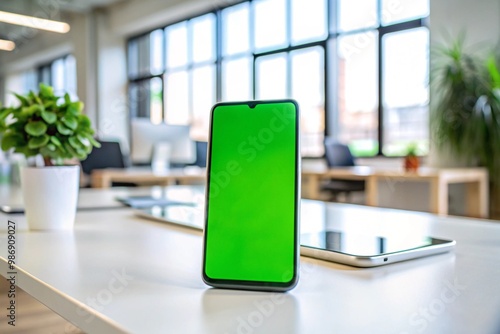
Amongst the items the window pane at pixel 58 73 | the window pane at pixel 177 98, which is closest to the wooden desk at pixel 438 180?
the window pane at pixel 177 98

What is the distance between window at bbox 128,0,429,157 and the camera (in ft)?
17.1

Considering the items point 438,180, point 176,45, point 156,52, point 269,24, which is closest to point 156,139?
point 438,180

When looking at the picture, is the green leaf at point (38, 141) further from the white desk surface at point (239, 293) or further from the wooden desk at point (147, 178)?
the wooden desk at point (147, 178)

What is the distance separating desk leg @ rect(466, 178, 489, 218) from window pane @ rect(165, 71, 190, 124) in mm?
4683

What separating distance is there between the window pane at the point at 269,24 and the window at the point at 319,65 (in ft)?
0.04

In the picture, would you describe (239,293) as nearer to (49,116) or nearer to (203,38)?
(49,116)

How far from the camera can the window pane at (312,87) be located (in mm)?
6016

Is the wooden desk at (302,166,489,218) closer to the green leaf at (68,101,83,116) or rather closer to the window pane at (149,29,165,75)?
the green leaf at (68,101,83,116)

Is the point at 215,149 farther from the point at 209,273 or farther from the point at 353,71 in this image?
the point at 353,71

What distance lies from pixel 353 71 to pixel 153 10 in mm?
3453

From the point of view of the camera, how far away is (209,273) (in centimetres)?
52

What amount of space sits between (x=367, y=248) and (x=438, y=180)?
3161mm

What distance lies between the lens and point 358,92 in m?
5.70

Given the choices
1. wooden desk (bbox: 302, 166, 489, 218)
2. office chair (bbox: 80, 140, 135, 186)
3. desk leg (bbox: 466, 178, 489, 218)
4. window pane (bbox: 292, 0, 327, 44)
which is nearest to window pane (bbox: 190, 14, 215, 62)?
window pane (bbox: 292, 0, 327, 44)
